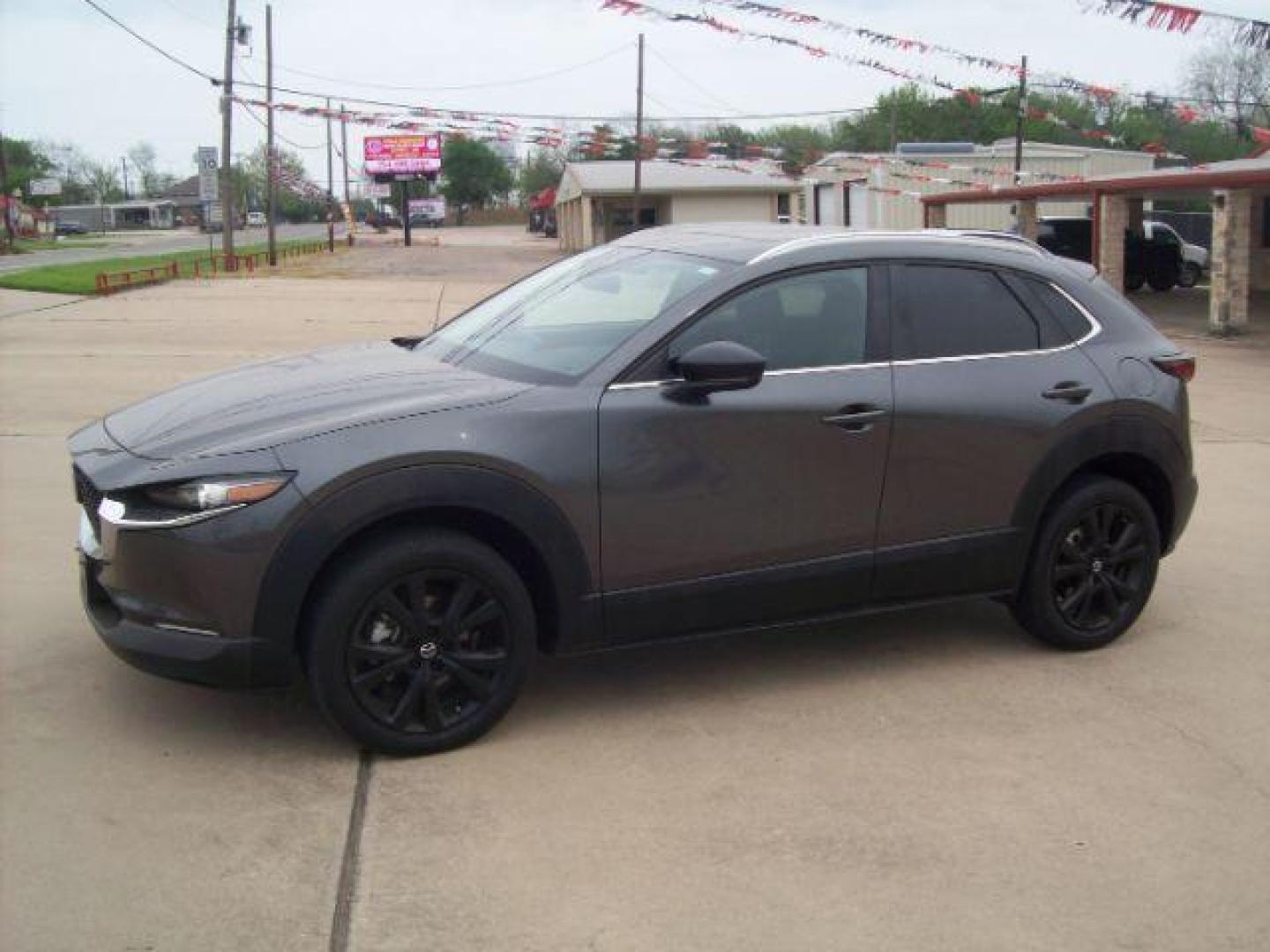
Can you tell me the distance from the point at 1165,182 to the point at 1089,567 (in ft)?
59.0

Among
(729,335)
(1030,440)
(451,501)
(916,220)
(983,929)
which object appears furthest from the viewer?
(916,220)

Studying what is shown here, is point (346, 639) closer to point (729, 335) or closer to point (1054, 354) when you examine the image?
point (729, 335)

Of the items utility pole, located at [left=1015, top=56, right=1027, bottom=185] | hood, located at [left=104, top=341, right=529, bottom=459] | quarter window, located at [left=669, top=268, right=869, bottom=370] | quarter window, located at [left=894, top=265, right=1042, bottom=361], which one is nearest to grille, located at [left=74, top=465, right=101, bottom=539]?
hood, located at [left=104, top=341, right=529, bottom=459]

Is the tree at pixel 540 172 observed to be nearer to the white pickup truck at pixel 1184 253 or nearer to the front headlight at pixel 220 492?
the white pickup truck at pixel 1184 253

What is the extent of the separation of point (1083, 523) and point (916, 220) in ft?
134

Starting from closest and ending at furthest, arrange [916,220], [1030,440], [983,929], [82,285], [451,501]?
[983,929] → [451,501] → [1030,440] → [82,285] → [916,220]

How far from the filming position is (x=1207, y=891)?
11.4ft

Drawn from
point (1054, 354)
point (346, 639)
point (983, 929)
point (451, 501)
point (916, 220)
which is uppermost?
point (916, 220)

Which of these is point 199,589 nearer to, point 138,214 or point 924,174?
point 924,174

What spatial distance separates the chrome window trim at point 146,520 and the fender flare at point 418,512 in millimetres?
203

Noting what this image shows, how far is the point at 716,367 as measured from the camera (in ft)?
13.9

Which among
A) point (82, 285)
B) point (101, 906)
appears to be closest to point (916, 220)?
point (82, 285)

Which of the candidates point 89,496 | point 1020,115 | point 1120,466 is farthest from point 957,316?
point 1020,115

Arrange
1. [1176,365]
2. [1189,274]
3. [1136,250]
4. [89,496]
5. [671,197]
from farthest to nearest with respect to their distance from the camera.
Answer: [671,197]
[1189,274]
[1136,250]
[1176,365]
[89,496]
